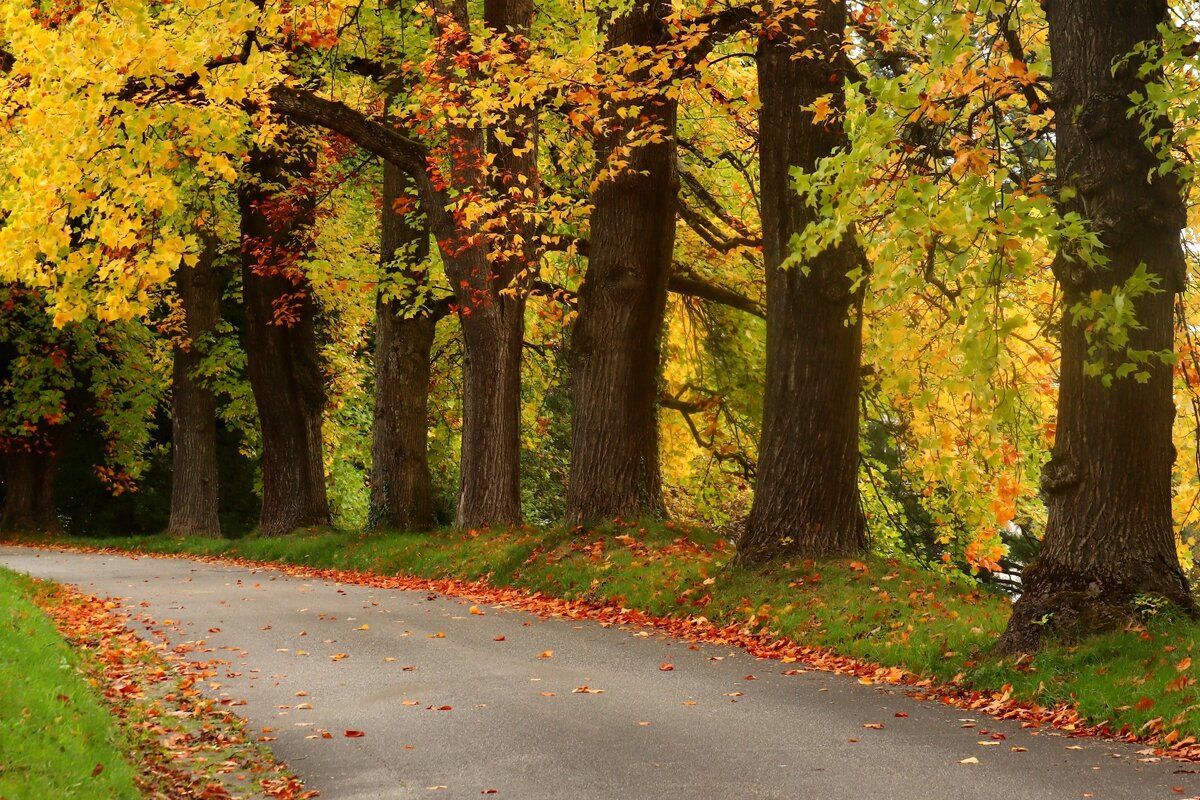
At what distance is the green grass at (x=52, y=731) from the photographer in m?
5.70

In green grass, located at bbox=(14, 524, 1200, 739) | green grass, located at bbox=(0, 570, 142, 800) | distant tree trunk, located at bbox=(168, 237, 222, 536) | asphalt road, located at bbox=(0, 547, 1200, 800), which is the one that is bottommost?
asphalt road, located at bbox=(0, 547, 1200, 800)

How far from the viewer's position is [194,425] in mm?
26422

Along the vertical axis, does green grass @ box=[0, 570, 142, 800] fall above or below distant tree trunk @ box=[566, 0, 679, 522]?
below

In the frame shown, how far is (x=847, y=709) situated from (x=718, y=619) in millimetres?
3912

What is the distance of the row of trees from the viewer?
868 cm

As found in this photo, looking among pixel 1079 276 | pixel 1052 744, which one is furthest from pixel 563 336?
pixel 1052 744

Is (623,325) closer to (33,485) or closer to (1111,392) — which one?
(1111,392)

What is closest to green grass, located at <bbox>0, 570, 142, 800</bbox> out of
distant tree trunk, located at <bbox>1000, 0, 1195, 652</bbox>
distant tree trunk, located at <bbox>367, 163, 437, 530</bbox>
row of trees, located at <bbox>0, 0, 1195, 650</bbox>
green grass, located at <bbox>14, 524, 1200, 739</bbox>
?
row of trees, located at <bbox>0, 0, 1195, 650</bbox>

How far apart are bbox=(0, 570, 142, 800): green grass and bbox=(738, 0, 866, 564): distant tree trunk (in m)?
6.70

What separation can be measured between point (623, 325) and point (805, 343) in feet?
12.5

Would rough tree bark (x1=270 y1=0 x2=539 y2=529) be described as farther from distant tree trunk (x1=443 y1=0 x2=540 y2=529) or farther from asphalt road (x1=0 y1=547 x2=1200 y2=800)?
asphalt road (x1=0 y1=547 x2=1200 y2=800)

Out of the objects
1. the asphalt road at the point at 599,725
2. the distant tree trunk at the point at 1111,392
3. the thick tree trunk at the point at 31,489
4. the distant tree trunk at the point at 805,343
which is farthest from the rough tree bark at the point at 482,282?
the thick tree trunk at the point at 31,489

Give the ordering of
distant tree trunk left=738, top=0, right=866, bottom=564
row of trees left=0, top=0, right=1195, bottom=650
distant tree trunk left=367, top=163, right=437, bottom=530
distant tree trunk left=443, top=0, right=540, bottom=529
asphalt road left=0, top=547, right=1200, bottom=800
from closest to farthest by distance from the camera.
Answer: asphalt road left=0, top=547, right=1200, bottom=800, row of trees left=0, top=0, right=1195, bottom=650, distant tree trunk left=738, top=0, right=866, bottom=564, distant tree trunk left=443, top=0, right=540, bottom=529, distant tree trunk left=367, top=163, right=437, bottom=530

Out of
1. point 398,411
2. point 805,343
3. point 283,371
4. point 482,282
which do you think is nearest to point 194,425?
point 283,371
